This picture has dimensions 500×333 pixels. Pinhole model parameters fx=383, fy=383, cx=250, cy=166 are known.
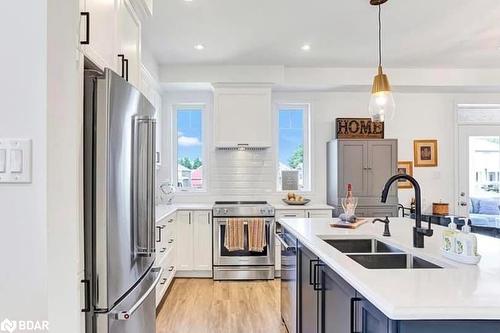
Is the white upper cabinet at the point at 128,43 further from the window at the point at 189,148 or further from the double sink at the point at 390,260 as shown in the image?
the window at the point at 189,148

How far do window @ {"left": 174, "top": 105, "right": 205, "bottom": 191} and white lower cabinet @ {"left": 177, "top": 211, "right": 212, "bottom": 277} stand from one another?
33.5 inches

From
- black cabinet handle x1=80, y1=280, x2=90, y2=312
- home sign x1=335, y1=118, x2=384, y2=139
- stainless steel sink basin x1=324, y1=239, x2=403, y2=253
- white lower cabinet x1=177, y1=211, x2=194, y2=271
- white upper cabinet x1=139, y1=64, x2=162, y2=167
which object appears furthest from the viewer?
home sign x1=335, y1=118, x2=384, y2=139

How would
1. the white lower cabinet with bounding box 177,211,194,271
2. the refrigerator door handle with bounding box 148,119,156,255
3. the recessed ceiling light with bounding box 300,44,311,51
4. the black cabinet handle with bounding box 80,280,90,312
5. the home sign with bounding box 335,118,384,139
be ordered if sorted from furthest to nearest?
the home sign with bounding box 335,118,384,139 < the white lower cabinet with bounding box 177,211,194,271 < the recessed ceiling light with bounding box 300,44,311,51 < the refrigerator door handle with bounding box 148,119,156,255 < the black cabinet handle with bounding box 80,280,90,312

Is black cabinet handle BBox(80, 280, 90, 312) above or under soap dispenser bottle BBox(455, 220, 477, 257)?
under

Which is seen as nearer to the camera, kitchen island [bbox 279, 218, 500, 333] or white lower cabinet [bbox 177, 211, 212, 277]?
kitchen island [bbox 279, 218, 500, 333]

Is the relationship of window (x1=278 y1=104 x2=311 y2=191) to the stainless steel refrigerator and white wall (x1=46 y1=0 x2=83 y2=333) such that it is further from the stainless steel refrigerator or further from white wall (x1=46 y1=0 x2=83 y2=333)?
white wall (x1=46 y1=0 x2=83 y2=333)

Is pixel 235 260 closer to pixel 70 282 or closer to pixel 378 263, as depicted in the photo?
pixel 378 263

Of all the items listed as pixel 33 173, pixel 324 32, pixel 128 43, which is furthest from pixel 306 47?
pixel 33 173

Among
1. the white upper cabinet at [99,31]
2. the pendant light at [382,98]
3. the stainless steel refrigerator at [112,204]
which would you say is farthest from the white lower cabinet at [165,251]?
the pendant light at [382,98]

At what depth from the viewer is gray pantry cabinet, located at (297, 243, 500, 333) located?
118cm

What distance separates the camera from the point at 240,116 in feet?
16.7

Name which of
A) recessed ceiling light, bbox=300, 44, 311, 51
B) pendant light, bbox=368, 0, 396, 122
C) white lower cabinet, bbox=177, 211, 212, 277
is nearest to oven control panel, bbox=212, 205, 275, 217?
white lower cabinet, bbox=177, 211, 212, 277

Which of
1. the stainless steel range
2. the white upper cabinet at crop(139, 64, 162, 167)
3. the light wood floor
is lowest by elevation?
the light wood floor

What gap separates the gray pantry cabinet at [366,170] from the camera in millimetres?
5137
